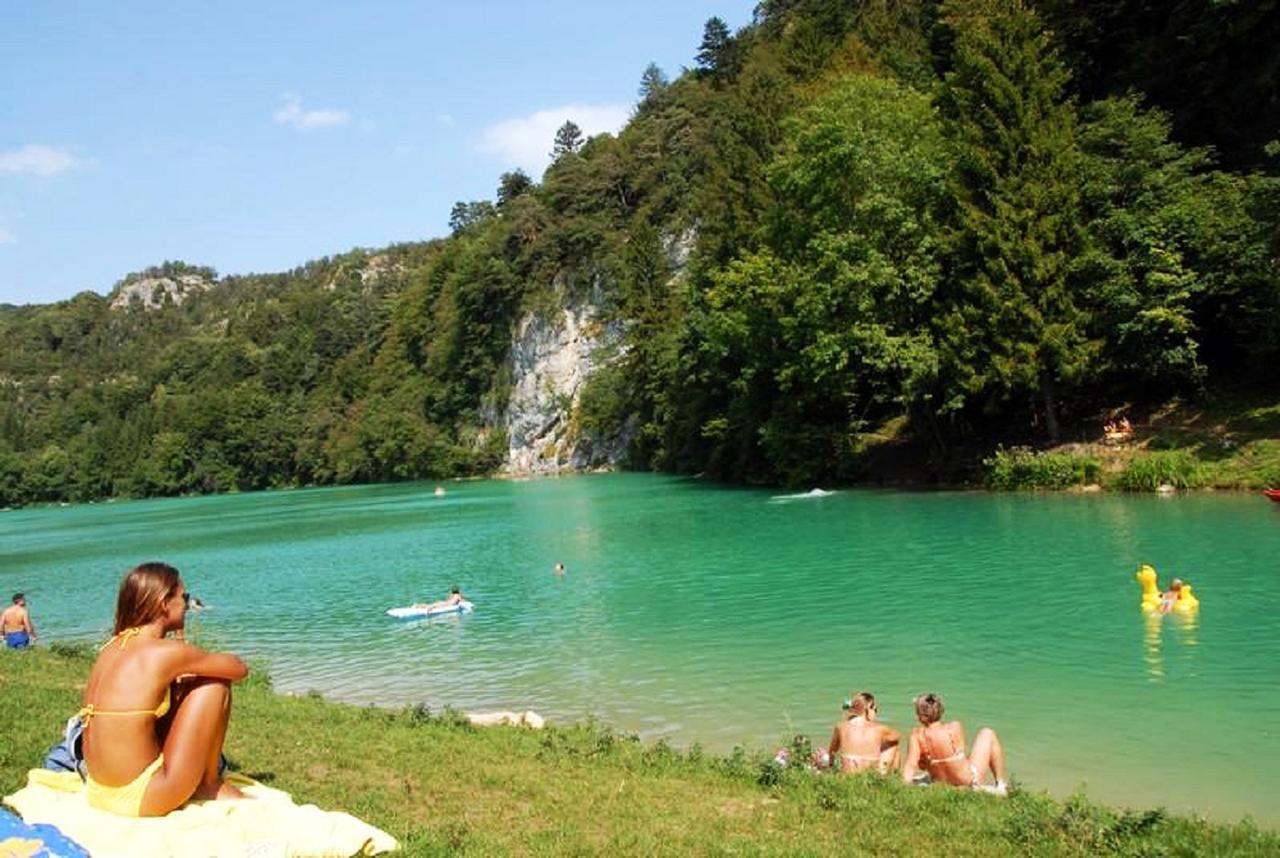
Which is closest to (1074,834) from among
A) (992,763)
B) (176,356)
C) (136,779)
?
(992,763)

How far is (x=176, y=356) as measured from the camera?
656 ft

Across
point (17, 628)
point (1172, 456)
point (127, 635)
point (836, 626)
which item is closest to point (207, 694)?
point (127, 635)

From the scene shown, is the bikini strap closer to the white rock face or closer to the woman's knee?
the woman's knee

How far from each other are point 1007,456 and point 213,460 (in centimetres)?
14373

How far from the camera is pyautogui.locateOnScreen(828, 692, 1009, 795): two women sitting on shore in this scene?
10102 millimetres

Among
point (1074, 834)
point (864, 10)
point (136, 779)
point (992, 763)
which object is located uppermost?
point (864, 10)

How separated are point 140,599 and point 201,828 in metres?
1.53

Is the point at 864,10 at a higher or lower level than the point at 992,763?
higher

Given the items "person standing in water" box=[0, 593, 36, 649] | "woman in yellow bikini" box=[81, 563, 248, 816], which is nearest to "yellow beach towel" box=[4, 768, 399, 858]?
"woman in yellow bikini" box=[81, 563, 248, 816]

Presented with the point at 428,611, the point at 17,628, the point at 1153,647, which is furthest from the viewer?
the point at 428,611

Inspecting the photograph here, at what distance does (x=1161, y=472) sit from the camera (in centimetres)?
3459

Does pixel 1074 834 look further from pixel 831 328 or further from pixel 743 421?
pixel 743 421

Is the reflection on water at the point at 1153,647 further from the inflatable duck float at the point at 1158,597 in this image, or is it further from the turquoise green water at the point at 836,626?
the inflatable duck float at the point at 1158,597

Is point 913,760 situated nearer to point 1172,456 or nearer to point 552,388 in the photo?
point 1172,456
